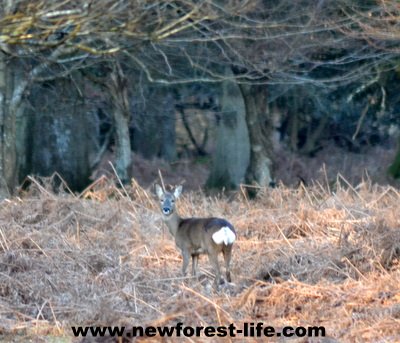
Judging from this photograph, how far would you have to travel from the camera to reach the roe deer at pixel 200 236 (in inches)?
492

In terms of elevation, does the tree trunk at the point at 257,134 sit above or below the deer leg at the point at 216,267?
below

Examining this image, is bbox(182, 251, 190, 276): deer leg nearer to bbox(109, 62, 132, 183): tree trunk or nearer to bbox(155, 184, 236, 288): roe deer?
bbox(155, 184, 236, 288): roe deer

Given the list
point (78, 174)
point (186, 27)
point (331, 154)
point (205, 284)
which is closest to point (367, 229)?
point (205, 284)

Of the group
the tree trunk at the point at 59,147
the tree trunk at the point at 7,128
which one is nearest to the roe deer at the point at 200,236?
the tree trunk at the point at 7,128

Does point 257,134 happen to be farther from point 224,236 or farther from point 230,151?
point 224,236

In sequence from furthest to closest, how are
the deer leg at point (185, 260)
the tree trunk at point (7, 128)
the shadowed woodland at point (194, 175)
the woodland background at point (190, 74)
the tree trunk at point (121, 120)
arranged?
the tree trunk at point (121, 120), the tree trunk at point (7, 128), the woodland background at point (190, 74), the deer leg at point (185, 260), the shadowed woodland at point (194, 175)

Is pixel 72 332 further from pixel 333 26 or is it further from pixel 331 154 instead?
pixel 331 154

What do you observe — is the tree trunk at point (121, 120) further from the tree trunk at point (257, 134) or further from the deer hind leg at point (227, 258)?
the deer hind leg at point (227, 258)

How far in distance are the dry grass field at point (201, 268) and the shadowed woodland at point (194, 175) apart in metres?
0.03

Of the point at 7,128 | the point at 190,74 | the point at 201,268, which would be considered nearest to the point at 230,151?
the point at 190,74

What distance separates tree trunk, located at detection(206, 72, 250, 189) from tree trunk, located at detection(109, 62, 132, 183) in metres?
4.25

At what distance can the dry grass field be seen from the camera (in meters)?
10.2

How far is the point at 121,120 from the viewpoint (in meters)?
26.1

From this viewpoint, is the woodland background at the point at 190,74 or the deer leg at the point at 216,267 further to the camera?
the woodland background at the point at 190,74
